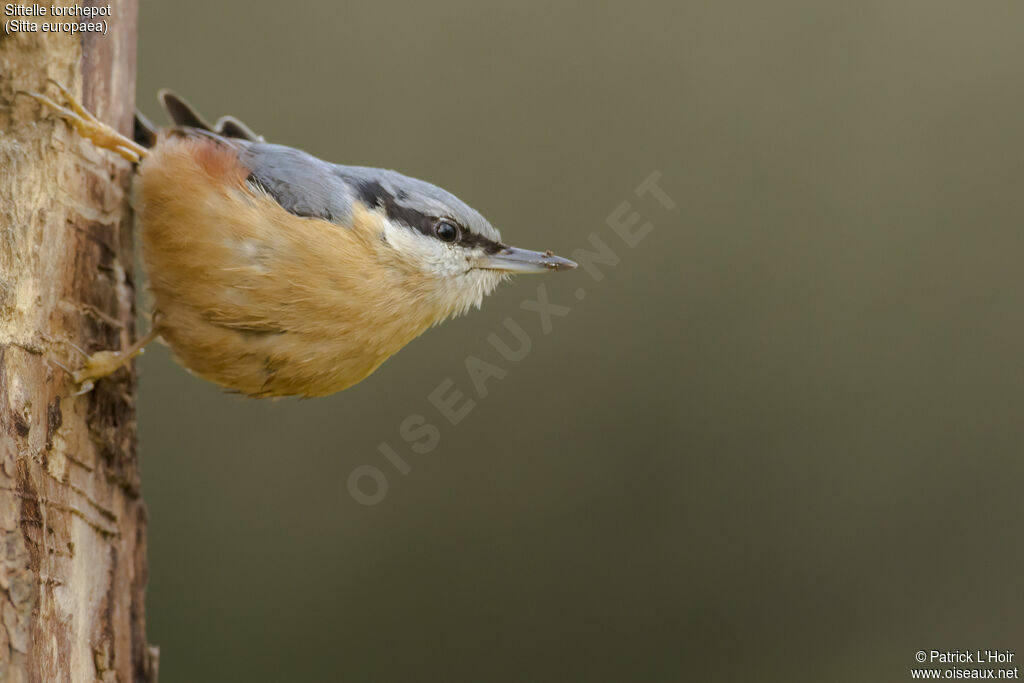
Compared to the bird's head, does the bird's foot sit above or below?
above

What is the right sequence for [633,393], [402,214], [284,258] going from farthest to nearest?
[633,393]
[402,214]
[284,258]

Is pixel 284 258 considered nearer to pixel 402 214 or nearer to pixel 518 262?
pixel 402 214

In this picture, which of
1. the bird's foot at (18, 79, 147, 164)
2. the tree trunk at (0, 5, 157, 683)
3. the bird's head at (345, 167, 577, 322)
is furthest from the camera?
the bird's head at (345, 167, 577, 322)

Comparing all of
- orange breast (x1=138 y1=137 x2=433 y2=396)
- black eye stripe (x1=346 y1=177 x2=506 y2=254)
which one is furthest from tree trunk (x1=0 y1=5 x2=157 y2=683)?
black eye stripe (x1=346 y1=177 x2=506 y2=254)

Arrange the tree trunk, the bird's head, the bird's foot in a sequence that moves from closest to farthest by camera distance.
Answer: the tree trunk → the bird's foot → the bird's head

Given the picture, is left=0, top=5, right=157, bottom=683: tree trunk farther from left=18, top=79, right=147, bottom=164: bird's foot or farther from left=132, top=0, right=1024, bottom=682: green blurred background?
left=132, top=0, right=1024, bottom=682: green blurred background

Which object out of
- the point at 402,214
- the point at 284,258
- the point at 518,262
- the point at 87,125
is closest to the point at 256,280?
the point at 284,258

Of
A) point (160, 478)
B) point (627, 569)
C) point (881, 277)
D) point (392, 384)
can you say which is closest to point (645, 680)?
point (627, 569)
